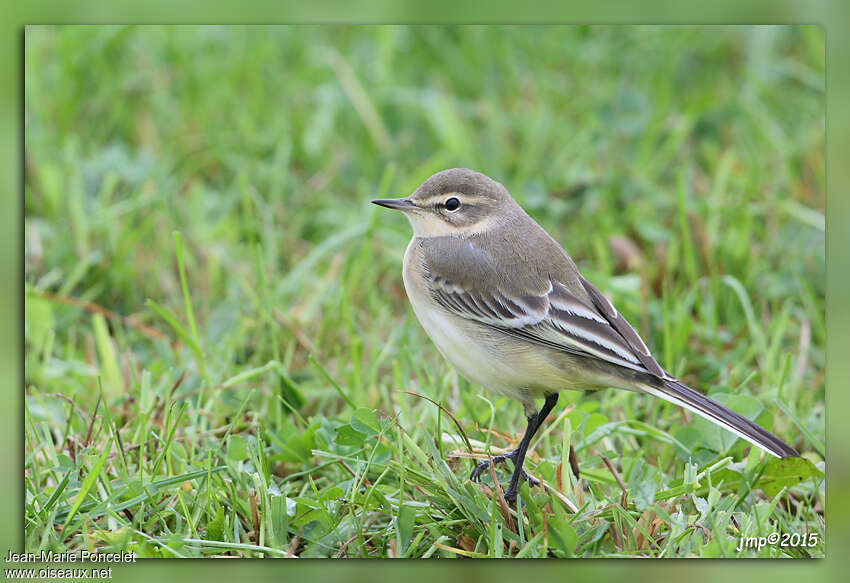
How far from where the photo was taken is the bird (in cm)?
330

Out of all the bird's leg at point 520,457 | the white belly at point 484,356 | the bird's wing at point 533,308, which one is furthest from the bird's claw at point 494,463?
the bird's wing at point 533,308

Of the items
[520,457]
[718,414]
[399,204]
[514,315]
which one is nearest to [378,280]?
[399,204]

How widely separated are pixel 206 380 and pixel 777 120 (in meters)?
3.34

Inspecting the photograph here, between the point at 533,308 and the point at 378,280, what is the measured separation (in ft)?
5.06

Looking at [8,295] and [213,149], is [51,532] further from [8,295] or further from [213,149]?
[213,149]

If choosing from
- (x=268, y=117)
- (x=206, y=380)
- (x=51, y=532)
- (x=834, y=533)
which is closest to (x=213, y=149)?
(x=268, y=117)

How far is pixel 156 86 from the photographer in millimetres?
5441

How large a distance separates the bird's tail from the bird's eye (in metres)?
0.94

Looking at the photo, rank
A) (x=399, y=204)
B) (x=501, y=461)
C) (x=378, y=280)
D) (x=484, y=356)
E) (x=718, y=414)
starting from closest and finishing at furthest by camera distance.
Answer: (x=718, y=414)
(x=484, y=356)
(x=501, y=461)
(x=399, y=204)
(x=378, y=280)

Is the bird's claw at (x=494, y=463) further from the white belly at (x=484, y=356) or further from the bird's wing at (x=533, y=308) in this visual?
the bird's wing at (x=533, y=308)

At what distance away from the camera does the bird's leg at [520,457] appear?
3.34m

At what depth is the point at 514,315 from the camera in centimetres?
344

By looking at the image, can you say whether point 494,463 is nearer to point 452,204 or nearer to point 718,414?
point 718,414

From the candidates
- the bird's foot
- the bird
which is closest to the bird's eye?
the bird
